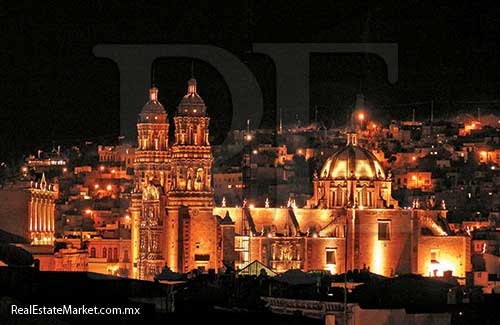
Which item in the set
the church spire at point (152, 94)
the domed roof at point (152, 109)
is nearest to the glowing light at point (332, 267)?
the domed roof at point (152, 109)

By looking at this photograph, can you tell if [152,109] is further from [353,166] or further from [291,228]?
[353,166]

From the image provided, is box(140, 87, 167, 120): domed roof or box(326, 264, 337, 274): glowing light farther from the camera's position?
box(140, 87, 167, 120): domed roof

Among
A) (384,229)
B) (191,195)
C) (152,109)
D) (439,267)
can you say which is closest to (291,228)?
(384,229)

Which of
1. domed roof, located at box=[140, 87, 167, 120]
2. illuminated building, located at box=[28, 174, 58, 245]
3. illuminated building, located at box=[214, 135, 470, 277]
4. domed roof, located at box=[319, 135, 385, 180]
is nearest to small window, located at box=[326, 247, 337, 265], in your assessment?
illuminated building, located at box=[214, 135, 470, 277]

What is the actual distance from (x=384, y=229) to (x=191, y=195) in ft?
25.3

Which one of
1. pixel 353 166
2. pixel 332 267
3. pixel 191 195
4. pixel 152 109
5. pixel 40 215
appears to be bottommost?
pixel 332 267

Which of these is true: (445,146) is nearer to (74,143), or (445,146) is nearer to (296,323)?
(74,143)

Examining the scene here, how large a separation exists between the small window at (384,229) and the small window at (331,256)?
6.41 feet

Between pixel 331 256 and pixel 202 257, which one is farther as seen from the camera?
pixel 331 256

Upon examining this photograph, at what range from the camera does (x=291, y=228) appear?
8600cm

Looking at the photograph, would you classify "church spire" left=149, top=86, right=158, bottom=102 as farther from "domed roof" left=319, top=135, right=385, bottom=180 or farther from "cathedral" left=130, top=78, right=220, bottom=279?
"domed roof" left=319, top=135, right=385, bottom=180

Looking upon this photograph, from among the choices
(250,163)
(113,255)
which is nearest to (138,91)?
(113,255)

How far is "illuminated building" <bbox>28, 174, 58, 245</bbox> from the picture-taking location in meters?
74.9

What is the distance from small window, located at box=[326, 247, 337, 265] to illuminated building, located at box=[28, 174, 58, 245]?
425 inches
